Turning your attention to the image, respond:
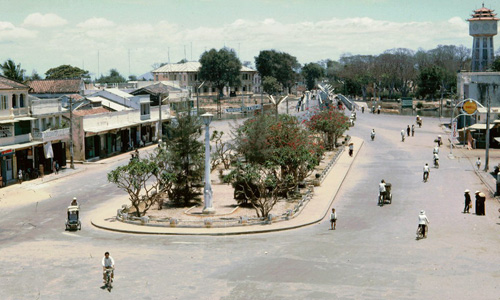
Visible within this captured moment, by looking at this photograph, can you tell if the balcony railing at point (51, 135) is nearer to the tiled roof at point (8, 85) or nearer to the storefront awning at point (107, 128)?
the storefront awning at point (107, 128)

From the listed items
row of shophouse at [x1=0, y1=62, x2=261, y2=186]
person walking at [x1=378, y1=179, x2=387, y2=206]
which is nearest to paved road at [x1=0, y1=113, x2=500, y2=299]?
person walking at [x1=378, y1=179, x2=387, y2=206]

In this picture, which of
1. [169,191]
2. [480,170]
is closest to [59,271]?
[169,191]

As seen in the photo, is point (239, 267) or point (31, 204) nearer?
point (239, 267)

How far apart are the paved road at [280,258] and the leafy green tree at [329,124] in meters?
25.7

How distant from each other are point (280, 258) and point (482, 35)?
9214 centimetres

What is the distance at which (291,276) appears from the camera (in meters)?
22.9

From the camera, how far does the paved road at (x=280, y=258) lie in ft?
70.0

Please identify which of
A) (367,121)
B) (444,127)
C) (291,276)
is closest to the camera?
(291,276)

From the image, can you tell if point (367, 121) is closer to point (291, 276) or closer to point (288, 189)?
point (288, 189)

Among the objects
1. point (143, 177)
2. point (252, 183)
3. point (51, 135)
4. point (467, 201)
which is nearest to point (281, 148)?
point (252, 183)

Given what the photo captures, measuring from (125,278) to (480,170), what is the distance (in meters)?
37.1

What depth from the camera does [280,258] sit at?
2562cm

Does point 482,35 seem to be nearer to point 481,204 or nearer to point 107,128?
point 107,128

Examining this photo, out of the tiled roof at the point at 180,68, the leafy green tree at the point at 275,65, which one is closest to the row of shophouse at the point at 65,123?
the tiled roof at the point at 180,68
